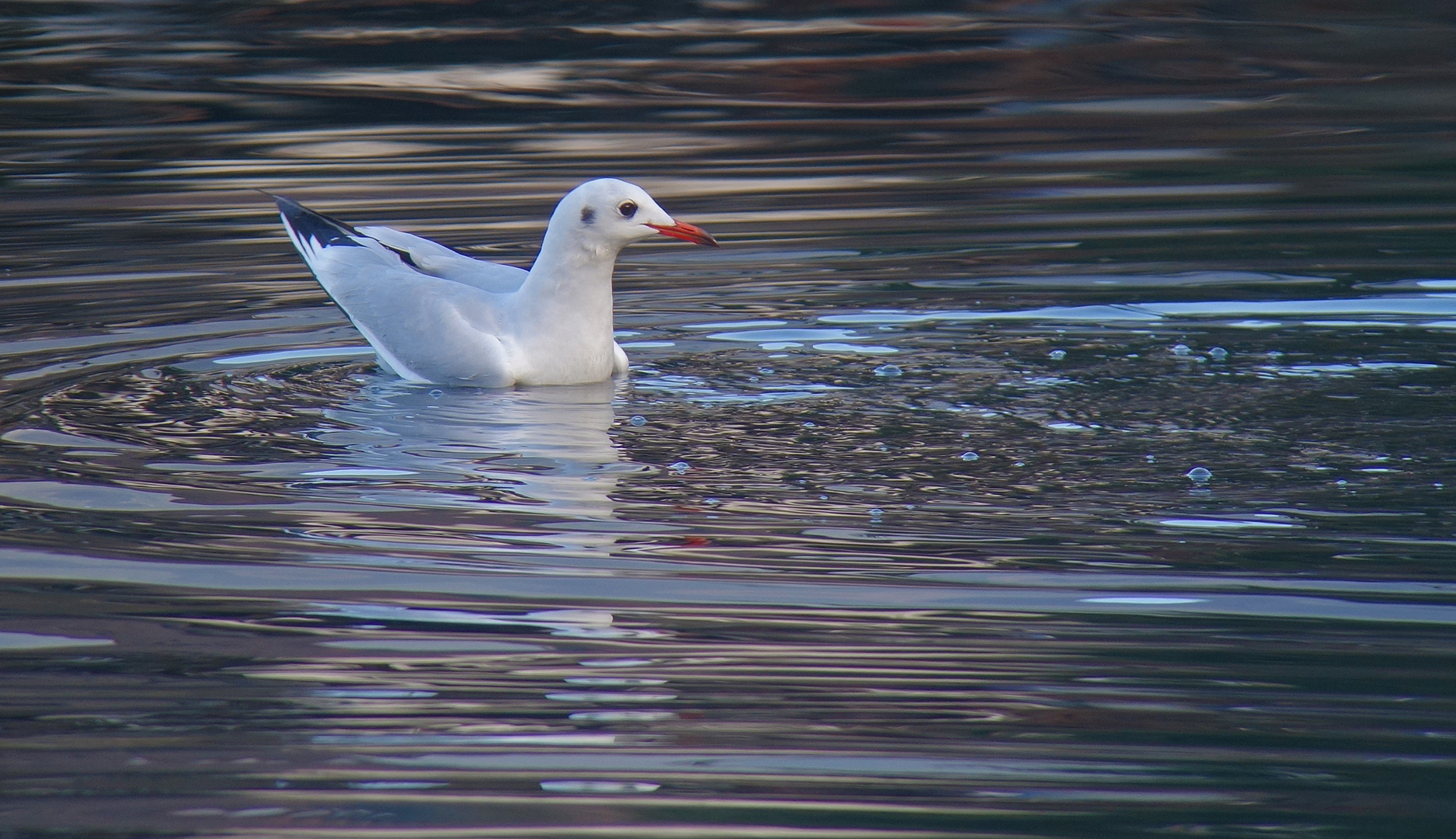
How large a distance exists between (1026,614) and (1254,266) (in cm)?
475

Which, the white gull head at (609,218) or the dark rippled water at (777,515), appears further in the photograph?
the white gull head at (609,218)

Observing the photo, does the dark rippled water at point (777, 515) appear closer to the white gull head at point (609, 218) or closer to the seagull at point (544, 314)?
the seagull at point (544, 314)

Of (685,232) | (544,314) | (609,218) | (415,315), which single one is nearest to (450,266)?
(415,315)

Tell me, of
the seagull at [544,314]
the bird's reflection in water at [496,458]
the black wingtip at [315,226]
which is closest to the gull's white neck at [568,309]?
the seagull at [544,314]

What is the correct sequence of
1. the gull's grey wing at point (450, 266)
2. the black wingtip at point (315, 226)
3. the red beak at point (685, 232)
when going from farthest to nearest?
the black wingtip at point (315, 226) < the gull's grey wing at point (450, 266) < the red beak at point (685, 232)

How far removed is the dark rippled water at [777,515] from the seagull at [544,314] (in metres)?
0.16

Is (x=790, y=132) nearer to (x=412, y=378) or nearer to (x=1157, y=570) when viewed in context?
(x=412, y=378)

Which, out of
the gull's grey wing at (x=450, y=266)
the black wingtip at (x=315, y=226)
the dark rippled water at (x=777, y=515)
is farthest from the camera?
the black wingtip at (x=315, y=226)

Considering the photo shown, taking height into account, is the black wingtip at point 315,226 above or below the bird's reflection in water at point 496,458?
above

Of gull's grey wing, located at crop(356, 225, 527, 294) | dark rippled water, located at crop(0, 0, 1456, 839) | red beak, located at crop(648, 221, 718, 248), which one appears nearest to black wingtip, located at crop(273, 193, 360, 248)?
gull's grey wing, located at crop(356, 225, 527, 294)

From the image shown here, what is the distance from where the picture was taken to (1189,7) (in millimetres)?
15977

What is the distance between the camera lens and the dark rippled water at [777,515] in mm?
3404

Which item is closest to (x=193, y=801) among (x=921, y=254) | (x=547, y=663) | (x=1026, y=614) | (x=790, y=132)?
(x=547, y=663)

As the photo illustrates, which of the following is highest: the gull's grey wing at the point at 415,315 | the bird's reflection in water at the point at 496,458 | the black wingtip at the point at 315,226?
the black wingtip at the point at 315,226
